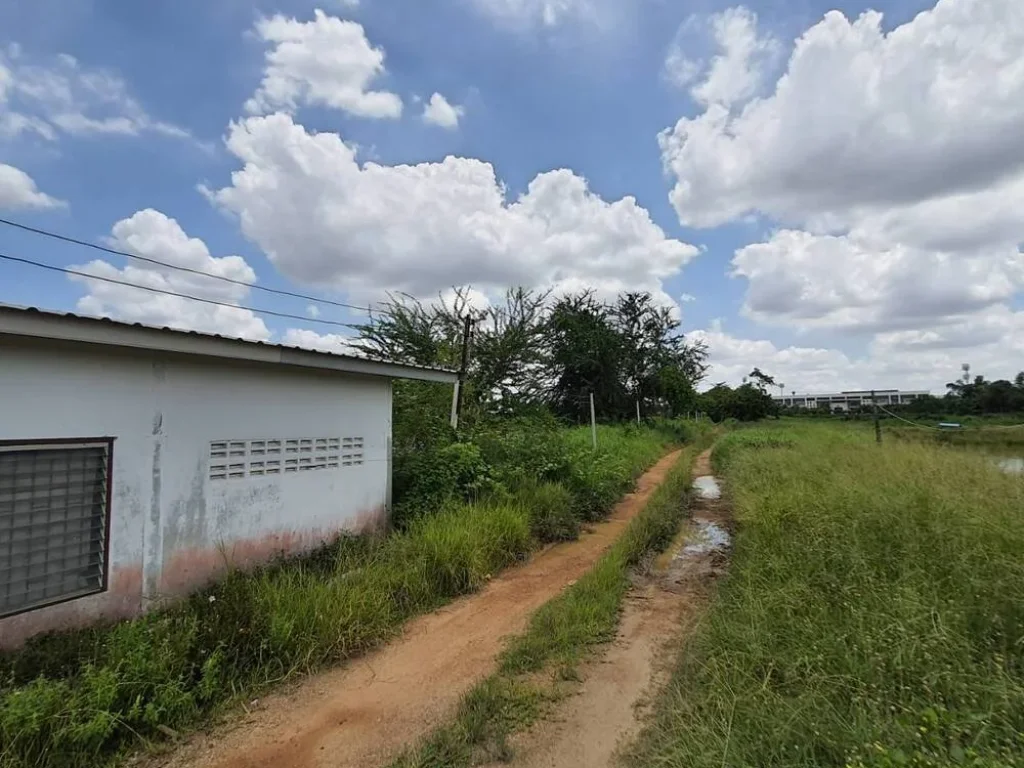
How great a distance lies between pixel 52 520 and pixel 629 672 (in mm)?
4255

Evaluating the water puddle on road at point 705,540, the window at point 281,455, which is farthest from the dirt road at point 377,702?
the water puddle on road at point 705,540

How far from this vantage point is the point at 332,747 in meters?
3.17

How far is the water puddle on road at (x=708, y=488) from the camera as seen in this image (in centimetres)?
1263

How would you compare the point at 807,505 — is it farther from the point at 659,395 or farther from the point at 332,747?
the point at 659,395

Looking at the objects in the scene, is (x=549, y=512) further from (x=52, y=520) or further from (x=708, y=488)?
(x=708, y=488)

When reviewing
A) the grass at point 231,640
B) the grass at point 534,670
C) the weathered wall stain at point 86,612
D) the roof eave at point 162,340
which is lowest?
the grass at point 534,670

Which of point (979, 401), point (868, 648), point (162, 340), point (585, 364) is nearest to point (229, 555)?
point (162, 340)

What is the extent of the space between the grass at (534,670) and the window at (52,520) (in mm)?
2854

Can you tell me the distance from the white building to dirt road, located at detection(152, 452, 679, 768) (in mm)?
1709

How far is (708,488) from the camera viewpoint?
13.9 meters

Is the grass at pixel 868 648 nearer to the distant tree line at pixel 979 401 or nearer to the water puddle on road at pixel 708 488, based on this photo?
the water puddle on road at pixel 708 488

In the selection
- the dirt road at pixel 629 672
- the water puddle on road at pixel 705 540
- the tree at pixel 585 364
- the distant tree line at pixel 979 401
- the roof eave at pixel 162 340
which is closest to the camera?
the dirt road at pixel 629 672

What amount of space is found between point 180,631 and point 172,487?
4.50ft

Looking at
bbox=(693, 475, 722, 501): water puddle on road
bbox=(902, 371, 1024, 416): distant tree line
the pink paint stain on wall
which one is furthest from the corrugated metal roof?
bbox=(902, 371, 1024, 416): distant tree line
